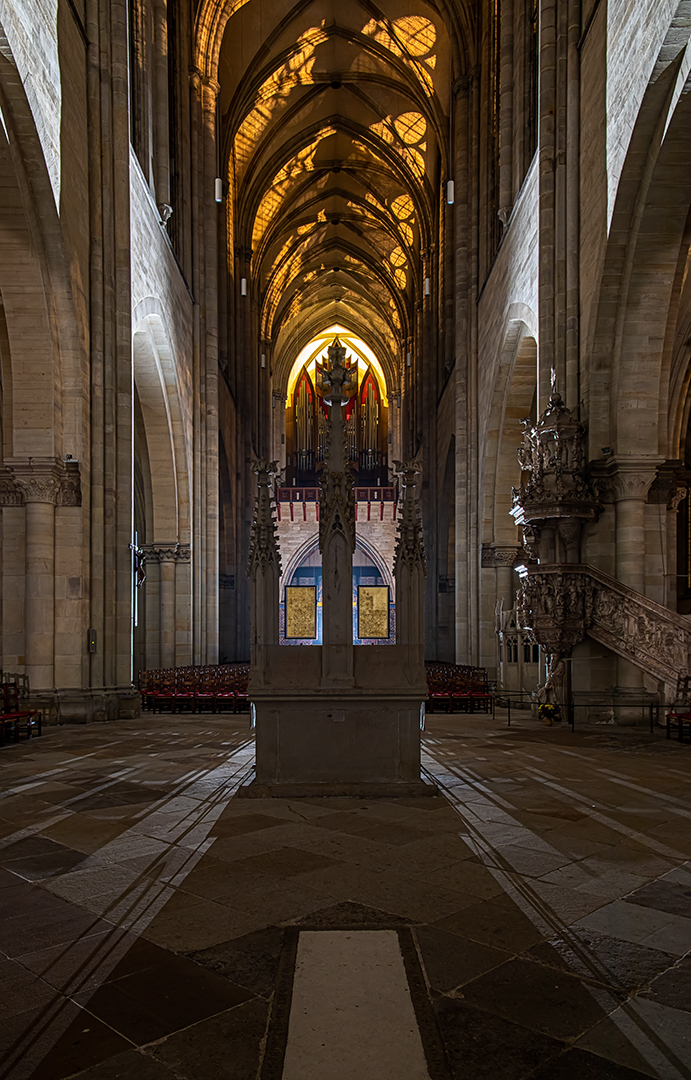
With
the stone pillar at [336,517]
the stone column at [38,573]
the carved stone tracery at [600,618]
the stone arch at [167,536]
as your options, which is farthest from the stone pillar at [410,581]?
the stone arch at [167,536]

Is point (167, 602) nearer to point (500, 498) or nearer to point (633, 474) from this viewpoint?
point (500, 498)

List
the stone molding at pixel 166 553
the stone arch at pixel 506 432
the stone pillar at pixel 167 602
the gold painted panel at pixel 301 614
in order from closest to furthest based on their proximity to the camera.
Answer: the stone arch at pixel 506 432, the stone pillar at pixel 167 602, the stone molding at pixel 166 553, the gold painted panel at pixel 301 614

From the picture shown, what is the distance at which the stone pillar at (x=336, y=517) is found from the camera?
7133 mm

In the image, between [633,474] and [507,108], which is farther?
[507,108]

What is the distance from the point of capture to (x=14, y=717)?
10086 millimetres

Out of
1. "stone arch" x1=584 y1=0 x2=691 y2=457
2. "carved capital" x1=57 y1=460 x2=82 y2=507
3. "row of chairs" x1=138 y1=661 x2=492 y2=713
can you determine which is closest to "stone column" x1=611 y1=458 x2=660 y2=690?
"stone arch" x1=584 y1=0 x2=691 y2=457

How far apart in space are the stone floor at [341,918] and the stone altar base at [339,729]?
0.45 meters

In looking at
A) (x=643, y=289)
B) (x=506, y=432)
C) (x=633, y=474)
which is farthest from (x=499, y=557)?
(x=643, y=289)

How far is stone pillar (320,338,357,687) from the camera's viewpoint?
7.13 meters

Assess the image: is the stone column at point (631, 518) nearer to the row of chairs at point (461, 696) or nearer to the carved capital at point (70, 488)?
the row of chairs at point (461, 696)

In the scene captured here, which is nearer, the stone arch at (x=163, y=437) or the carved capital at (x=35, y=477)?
the carved capital at (x=35, y=477)

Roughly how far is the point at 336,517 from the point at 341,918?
3973 mm

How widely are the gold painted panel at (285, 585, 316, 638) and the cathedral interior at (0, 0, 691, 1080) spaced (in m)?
4.59

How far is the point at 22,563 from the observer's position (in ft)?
41.3
